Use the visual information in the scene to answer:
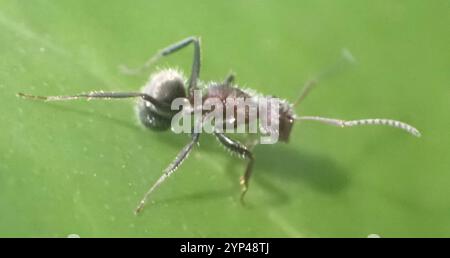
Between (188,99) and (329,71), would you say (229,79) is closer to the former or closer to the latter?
(188,99)

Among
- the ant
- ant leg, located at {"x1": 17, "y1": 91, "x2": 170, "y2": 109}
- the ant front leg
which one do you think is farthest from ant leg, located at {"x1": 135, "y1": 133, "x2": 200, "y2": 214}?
the ant front leg

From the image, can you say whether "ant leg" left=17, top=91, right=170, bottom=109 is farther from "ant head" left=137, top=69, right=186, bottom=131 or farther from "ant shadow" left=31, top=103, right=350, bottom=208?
"ant shadow" left=31, top=103, right=350, bottom=208

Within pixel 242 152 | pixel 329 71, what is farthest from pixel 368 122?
pixel 242 152

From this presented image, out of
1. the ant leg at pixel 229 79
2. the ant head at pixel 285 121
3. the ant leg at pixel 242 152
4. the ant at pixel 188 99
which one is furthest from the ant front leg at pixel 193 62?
the ant head at pixel 285 121

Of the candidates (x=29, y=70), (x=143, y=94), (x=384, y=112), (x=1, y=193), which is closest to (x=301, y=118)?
(x=384, y=112)

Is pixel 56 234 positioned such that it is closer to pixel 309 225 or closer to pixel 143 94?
pixel 143 94

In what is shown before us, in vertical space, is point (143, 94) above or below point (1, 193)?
above
